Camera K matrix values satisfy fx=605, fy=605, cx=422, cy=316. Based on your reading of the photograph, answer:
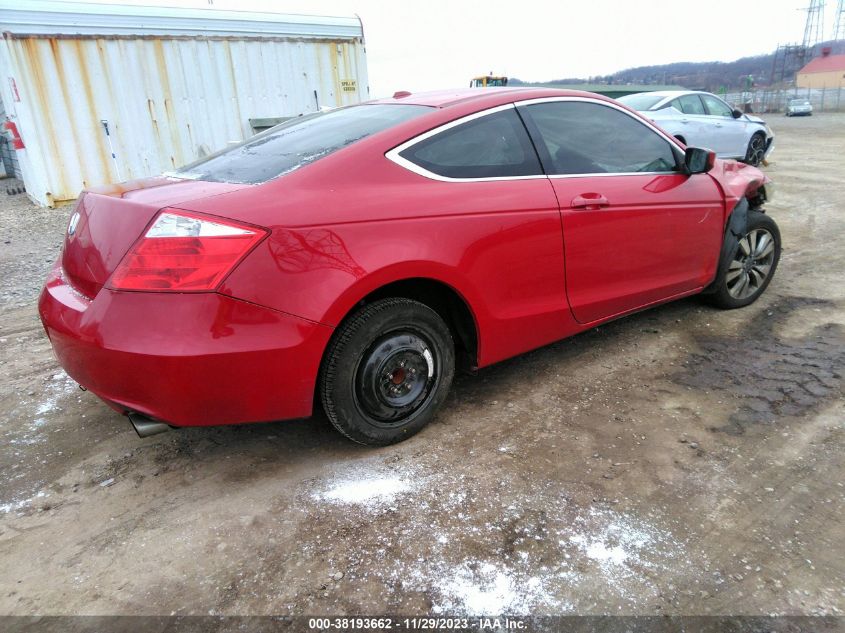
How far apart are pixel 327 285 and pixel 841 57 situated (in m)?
99.0

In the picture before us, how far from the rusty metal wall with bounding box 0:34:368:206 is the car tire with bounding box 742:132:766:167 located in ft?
27.3

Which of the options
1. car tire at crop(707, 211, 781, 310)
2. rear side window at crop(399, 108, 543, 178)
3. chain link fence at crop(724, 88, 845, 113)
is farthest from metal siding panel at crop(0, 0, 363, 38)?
chain link fence at crop(724, 88, 845, 113)

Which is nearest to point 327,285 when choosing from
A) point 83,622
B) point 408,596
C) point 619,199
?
point 408,596

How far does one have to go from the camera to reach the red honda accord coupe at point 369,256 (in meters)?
2.18

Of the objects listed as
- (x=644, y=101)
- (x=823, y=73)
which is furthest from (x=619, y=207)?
(x=823, y=73)

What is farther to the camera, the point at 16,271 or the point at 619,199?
the point at 16,271

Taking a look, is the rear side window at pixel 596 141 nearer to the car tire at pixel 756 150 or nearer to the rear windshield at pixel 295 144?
the rear windshield at pixel 295 144

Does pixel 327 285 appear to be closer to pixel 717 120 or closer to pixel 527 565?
pixel 527 565

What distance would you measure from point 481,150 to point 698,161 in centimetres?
157

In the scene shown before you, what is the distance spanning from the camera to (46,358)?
3.92 metres

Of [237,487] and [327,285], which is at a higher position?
[327,285]

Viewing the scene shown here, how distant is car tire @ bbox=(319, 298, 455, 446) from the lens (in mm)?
2461

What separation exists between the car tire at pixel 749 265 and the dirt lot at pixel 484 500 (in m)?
0.58

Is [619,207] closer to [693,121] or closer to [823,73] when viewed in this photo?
[693,121]
